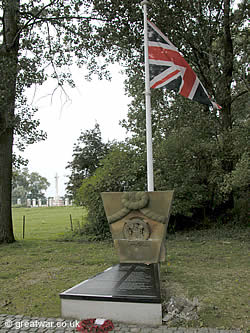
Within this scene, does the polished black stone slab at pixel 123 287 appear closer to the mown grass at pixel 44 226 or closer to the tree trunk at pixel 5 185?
the tree trunk at pixel 5 185

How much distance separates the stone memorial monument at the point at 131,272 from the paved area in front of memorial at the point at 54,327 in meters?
0.17

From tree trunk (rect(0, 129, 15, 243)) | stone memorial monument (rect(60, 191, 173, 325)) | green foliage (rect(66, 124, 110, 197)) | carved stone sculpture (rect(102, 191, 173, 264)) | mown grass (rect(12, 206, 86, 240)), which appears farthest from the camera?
green foliage (rect(66, 124, 110, 197))

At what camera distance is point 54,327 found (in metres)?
4.42

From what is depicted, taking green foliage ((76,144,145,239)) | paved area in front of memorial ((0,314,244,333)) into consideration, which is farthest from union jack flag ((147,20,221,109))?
green foliage ((76,144,145,239))

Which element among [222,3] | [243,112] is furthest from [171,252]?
[243,112]

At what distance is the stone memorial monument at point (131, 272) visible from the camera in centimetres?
459

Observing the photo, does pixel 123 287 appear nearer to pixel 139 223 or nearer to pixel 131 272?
pixel 131 272

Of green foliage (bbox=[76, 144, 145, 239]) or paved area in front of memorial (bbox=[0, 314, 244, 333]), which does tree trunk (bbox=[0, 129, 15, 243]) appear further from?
paved area in front of memorial (bbox=[0, 314, 244, 333])

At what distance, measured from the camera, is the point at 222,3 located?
13758mm

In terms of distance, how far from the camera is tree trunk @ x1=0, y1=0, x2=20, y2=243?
1108 centimetres

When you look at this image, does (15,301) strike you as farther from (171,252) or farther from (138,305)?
(171,252)

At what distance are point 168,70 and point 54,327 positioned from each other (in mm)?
5542

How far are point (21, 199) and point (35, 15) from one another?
73.3 metres

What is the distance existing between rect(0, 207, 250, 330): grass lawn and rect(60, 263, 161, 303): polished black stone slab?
1.44 ft
